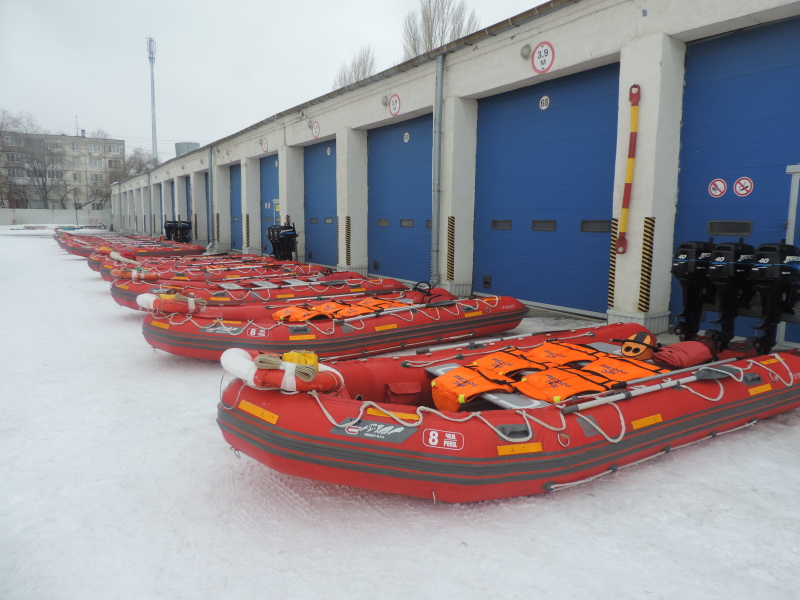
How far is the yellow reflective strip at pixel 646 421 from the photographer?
9.51 feet

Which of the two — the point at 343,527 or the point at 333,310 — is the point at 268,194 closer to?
the point at 333,310

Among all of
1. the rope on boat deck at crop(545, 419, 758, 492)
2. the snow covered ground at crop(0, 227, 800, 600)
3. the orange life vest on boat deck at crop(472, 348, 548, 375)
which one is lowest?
the snow covered ground at crop(0, 227, 800, 600)

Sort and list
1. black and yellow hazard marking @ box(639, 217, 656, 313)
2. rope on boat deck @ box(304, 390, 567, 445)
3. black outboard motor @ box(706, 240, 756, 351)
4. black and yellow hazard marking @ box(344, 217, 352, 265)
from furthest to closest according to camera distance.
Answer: black and yellow hazard marking @ box(344, 217, 352, 265), black and yellow hazard marking @ box(639, 217, 656, 313), black outboard motor @ box(706, 240, 756, 351), rope on boat deck @ box(304, 390, 567, 445)

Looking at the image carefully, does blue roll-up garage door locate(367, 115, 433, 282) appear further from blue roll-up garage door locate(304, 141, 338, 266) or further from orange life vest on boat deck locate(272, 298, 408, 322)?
orange life vest on boat deck locate(272, 298, 408, 322)

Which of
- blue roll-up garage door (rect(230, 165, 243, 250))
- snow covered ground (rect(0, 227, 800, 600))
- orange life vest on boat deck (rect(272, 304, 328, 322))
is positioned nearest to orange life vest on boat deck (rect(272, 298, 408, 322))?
orange life vest on boat deck (rect(272, 304, 328, 322))

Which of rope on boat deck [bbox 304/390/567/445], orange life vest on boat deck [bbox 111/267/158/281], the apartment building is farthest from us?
the apartment building

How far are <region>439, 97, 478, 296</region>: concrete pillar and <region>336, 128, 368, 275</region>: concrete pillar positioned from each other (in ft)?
10.1

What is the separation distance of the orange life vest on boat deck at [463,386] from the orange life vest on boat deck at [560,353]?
1.67ft

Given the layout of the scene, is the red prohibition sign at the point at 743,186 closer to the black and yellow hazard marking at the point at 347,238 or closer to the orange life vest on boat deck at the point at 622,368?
the orange life vest on boat deck at the point at 622,368

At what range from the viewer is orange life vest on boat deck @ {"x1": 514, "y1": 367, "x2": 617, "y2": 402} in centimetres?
315

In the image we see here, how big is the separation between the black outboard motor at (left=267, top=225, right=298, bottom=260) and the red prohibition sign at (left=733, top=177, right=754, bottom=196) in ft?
31.3

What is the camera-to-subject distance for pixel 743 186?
5426mm

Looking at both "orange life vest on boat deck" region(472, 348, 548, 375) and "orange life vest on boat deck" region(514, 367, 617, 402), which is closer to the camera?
"orange life vest on boat deck" region(514, 367, 617, 402)

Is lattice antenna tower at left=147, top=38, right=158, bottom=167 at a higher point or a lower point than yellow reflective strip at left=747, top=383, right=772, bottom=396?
higher
